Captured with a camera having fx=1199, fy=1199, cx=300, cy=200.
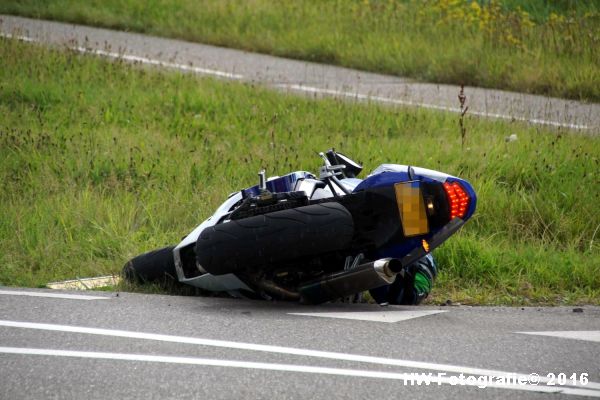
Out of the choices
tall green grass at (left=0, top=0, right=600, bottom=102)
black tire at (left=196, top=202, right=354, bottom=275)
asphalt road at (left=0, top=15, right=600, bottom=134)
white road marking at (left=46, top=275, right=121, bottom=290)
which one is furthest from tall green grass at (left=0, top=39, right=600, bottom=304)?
tall green grass at (left=0, top=0, right=600, bottom=102)

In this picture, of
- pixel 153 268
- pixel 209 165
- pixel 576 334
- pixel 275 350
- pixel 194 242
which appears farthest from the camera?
pixel 209 165

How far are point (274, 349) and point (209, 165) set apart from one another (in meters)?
4.48

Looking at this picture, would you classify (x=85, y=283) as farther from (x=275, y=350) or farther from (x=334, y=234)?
(x=275, y=350)

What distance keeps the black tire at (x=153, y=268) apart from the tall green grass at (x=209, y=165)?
1.84 feet

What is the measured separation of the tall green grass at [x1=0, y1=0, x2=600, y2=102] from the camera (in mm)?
13609

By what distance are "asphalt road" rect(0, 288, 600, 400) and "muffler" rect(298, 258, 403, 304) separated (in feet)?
0.38

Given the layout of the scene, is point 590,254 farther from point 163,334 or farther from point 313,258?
A: point 163,334

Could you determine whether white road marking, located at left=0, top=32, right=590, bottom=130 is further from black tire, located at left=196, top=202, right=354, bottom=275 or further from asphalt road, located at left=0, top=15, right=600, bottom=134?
black tire, located at left=196, top=202, right=354, bottom=275

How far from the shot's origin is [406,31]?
51.3 ft

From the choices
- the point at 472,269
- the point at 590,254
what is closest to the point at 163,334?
the point at 472,269

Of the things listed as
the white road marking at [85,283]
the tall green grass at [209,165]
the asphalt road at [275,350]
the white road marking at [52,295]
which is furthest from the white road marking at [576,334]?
the white road marking at [85,283]

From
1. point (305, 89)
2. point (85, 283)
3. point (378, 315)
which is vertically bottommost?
point (85, 283)

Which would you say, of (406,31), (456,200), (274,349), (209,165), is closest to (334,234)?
(456,200)

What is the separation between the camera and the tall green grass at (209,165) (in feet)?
26.1
